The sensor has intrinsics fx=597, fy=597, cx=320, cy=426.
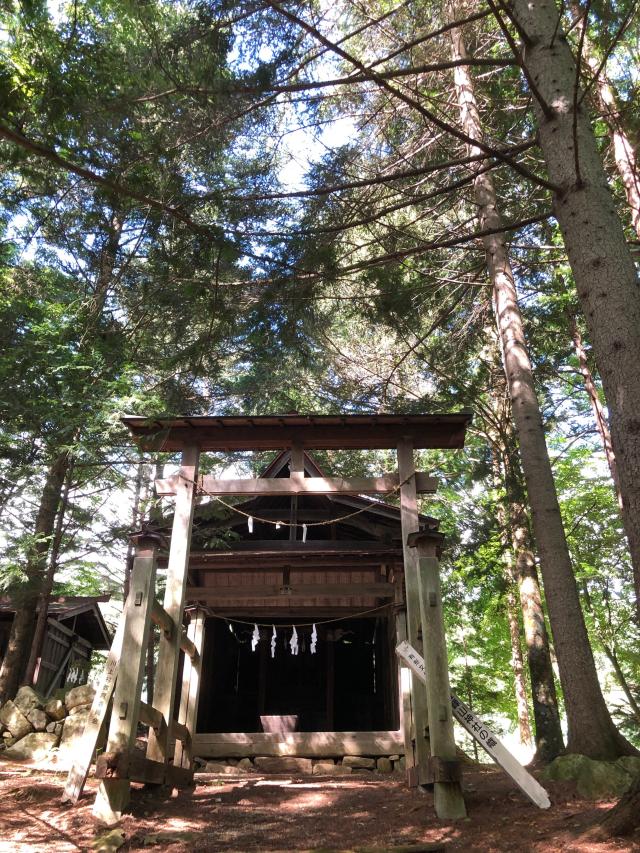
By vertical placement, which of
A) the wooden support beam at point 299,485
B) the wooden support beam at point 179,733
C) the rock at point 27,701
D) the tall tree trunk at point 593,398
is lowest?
the wooden support beam at point 179,733

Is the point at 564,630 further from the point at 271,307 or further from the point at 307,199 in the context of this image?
the point at 307,199

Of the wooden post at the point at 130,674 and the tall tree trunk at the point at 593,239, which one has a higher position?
the tall tree trunk at the point at 593,239

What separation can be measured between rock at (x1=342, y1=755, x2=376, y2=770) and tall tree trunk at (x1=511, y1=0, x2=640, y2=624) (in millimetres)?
7132

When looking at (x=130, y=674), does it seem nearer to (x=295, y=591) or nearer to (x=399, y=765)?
(x=295, y=591)

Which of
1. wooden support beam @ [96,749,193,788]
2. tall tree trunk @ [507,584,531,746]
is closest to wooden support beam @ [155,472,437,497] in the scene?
wooden support beam @ [96,749,193,788]

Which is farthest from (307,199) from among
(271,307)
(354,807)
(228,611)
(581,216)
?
(228,611)

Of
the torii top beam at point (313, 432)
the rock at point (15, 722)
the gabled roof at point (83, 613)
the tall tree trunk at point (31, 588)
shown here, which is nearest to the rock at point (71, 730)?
the rock at point (15, 722)

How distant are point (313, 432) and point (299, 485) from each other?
0.76 meters

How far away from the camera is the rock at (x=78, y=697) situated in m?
10.8

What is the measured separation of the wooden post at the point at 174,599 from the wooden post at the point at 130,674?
77 cm

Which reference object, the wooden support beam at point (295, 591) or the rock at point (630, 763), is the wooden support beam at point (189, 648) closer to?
the wooden support beam at point (295, 591)

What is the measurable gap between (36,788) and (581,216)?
24.0 feet

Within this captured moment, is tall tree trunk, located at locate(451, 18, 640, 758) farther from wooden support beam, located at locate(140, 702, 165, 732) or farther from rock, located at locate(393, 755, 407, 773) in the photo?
rock, located at locate(393, 755, 407, 773)

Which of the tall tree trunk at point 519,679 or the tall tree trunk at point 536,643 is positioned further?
the tall tree trunk at point 519,679
